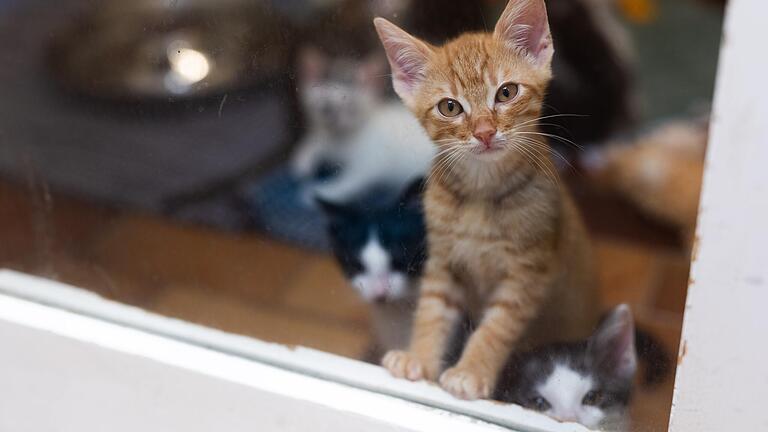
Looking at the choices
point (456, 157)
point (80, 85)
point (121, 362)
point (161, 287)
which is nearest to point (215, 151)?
point (80, 85)

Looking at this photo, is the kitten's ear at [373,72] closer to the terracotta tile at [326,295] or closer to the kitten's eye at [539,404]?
the terracotta tile at [326,295]

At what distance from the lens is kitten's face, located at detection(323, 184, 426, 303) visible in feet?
2.55

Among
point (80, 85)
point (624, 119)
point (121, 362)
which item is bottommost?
point (121, 362)

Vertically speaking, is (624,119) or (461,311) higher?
(624,119)

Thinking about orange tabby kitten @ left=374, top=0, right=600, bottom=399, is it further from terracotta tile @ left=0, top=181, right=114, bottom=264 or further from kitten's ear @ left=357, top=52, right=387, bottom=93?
terracotta tile @ left=0, top=181, right=114, bottom=264

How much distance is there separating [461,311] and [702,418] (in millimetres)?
246

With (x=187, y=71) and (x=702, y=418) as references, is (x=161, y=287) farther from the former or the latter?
(x=702, y=418)

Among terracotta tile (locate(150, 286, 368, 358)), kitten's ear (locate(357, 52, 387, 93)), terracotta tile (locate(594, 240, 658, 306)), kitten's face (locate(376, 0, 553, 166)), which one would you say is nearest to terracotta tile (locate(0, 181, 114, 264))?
terracotta tile (locate(150, 286, 368, 358))

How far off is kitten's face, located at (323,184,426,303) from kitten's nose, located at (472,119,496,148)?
0.34 feet

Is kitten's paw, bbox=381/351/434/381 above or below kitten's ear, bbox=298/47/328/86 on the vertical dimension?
below

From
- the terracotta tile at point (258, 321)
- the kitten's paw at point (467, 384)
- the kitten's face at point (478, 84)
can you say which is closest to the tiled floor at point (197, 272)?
the terracotta tile at point (258, 321)

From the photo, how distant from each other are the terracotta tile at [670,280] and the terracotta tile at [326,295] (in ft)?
1.76

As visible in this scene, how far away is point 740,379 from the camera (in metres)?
0.58

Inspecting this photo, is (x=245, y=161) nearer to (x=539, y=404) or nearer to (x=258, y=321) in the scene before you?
(x=258, y=321)
